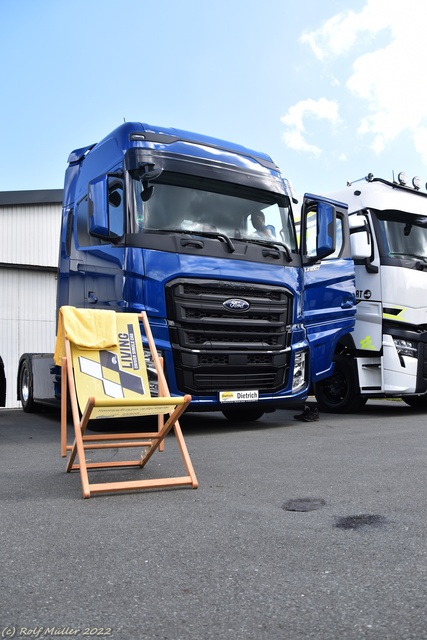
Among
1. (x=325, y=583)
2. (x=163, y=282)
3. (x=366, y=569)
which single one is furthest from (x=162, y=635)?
(x=163, y=282)

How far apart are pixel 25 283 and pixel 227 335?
10809mm

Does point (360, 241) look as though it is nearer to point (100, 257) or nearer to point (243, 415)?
point (243, 415)

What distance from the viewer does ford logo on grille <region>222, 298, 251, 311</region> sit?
789cm

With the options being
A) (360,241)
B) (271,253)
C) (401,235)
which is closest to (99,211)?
(271,253)

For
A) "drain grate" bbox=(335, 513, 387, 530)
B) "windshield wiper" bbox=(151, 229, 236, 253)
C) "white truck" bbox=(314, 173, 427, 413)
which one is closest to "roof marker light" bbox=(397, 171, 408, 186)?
"white truck" bbox=(314, 173, 427, 413)

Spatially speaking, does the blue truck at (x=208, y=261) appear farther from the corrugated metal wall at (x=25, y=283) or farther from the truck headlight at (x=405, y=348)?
the corrugated metal wall at (x=25, y=283)

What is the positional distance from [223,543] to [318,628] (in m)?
1.07

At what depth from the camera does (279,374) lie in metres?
8.38

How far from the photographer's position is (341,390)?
10.9m

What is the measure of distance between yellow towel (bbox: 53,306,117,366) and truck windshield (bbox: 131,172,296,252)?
2.10 m

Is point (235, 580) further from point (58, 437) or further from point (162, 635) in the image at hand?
point (58, 437)

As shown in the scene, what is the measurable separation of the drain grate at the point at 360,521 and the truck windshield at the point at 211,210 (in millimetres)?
4532

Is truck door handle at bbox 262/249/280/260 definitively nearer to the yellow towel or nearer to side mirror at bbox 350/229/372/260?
side mirror at bbox 350/229/372/260

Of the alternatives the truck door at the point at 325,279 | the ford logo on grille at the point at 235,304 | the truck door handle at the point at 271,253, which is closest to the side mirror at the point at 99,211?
the ford logo on grille at the point at 235,304
